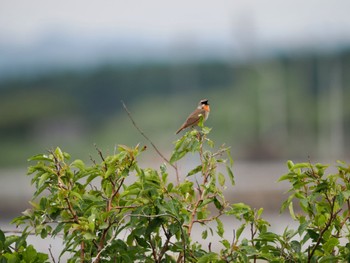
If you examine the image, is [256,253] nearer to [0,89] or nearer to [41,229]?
[41,229]

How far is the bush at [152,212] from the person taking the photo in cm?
305

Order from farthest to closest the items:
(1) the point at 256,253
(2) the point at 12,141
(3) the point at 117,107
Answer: (3) the point at 117,107 → (2) the point at 12,141 → (1) the point at 256,253

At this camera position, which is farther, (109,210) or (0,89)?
(0,89)

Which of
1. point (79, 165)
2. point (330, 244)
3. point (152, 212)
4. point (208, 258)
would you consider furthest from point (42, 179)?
point (330, 244)

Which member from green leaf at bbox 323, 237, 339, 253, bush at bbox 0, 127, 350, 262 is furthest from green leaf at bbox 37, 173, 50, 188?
green leaf at bbox 323, 237, 339, 253

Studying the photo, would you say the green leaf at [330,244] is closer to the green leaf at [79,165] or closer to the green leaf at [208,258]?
the green leaf at [208,258]

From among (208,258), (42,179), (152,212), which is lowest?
(208,258)

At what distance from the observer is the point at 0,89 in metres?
63.1

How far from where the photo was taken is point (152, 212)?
9.98 ft

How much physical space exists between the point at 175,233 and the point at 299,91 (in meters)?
45.2

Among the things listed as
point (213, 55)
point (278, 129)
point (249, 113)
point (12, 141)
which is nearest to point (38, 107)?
point (12, 141)

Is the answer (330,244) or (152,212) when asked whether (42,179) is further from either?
(330,244)

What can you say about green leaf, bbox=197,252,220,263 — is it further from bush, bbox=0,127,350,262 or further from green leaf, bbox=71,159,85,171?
green leaf, bbox=71,159,85,171

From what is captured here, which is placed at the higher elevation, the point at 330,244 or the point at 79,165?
the point at 79,165
